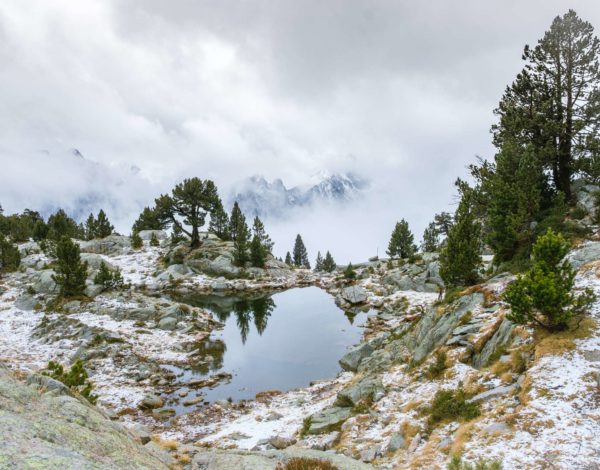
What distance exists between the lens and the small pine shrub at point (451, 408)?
35.3ft

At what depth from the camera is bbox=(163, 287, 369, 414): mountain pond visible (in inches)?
973

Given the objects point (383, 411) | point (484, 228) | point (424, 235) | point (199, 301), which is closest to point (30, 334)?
point (199, 301)

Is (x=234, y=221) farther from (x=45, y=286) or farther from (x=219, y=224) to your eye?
(x=45, y=286)

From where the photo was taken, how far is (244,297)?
175ft

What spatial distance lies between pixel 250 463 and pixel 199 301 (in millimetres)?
42364

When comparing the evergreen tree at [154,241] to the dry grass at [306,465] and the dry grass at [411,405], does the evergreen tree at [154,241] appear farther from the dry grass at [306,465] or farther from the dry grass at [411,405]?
the dry grass at [306,465]

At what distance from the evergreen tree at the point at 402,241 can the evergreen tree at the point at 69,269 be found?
52.0 m

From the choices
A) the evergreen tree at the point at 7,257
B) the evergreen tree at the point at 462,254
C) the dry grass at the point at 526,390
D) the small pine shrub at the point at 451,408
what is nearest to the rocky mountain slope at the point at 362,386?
the dry grass at the point at 526,390

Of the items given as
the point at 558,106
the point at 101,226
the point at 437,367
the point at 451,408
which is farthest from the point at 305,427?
the point at 101,226

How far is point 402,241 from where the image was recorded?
66438mm

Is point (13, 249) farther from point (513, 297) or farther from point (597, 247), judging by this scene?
point (597, 247)

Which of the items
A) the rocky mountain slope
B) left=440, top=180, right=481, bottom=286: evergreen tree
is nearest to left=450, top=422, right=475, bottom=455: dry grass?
the rocky mountain slope

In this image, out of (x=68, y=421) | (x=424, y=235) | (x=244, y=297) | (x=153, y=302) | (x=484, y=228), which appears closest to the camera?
(x=68, y=421)

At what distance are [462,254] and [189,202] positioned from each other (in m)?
48.2
